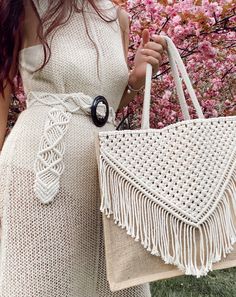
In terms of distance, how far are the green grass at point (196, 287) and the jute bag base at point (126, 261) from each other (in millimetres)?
1779

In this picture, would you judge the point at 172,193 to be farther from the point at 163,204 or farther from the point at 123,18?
the point at 123,18

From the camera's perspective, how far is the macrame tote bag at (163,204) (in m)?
1.28

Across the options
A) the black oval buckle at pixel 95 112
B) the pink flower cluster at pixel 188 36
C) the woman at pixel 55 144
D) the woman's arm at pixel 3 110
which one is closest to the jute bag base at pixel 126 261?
the woman at pixel 55 144

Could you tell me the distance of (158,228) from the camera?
1.29 meters

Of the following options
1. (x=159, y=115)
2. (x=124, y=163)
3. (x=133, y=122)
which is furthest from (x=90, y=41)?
(x=133, y=122)

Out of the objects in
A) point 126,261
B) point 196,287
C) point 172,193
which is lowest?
point 196,287

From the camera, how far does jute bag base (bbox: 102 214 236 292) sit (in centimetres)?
127

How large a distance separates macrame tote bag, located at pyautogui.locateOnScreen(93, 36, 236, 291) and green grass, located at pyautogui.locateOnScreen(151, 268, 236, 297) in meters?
1.76

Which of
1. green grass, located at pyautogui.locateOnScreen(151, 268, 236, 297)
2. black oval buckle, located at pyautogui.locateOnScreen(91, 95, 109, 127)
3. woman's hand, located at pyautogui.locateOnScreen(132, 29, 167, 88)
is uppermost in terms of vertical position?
woman's hand, located at pyautogui.locateOnScreen(132, 29, 167, 88)

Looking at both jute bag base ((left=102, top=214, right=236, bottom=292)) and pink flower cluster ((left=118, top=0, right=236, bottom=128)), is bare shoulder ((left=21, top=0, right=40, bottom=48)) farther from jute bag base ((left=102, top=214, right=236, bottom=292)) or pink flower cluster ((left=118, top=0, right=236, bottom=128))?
pink flower cluster ((left=118, top=0, right=236, bottom=128))

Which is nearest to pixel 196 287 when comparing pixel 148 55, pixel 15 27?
pixel 148 55

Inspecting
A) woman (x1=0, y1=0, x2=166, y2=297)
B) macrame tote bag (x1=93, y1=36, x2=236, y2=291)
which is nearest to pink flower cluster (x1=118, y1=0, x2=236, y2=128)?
woman (x1=0, y1=0, x2=166, y2=297)

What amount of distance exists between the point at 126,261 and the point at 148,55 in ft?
1.90

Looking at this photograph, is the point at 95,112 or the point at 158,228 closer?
the point at 158,228
